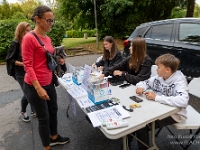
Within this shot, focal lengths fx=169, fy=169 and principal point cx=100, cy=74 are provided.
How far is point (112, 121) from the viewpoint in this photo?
1365 millimetres

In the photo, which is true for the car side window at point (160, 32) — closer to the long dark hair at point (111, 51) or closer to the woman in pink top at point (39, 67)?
the long dark hair at point (111, 51)

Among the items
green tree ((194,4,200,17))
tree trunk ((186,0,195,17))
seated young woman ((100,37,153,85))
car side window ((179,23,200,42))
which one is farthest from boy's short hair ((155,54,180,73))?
green tree ((194,4,200,17))

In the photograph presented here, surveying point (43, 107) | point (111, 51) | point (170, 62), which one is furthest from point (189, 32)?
point (43, 107)

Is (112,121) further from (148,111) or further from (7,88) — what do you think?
(7,88)

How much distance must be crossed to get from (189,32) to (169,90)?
8.42ft

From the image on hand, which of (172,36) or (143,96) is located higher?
(172,36)

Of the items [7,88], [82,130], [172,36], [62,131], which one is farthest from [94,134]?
[7,88]

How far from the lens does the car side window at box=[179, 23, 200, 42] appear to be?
3608mm

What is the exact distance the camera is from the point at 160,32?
431cm

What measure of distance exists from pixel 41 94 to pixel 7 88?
382 centimetres

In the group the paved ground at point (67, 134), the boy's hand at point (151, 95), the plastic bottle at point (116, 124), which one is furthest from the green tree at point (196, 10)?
the plastic bottle at point (116, 124)

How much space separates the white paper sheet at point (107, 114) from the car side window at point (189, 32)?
2.99 m

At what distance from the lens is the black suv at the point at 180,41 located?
3.58 m

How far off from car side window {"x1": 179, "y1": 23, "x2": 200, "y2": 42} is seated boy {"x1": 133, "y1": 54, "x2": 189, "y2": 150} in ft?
7.56
